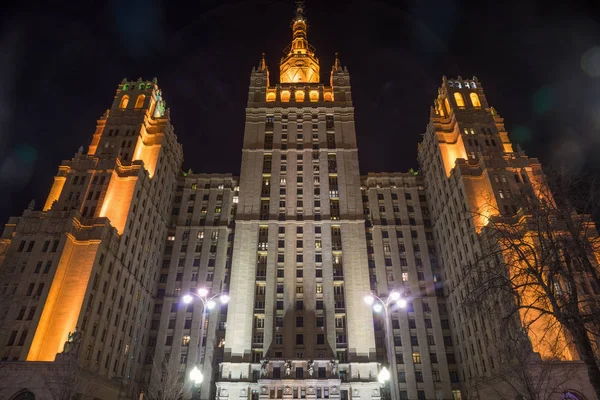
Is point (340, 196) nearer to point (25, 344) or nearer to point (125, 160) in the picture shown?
point (125, 160)

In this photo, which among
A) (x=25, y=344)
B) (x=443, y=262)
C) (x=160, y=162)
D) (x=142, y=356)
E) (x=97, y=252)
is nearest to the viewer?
(x=25, y=344)

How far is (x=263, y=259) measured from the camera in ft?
256

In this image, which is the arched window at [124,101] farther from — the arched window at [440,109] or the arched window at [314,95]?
the arched window at [440,109]

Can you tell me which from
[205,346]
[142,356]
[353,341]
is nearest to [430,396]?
[353,341]

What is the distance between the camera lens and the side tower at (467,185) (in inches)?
2483

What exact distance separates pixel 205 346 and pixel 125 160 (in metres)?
38.7

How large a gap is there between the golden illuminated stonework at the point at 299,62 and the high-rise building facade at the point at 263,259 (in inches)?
831

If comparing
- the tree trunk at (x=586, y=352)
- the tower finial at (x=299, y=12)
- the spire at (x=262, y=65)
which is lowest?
the tree trunk at (x=586, y=352)

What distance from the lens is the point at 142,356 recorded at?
72750 millimetres

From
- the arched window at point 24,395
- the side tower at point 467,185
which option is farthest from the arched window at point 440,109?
the arched window at point 24,395

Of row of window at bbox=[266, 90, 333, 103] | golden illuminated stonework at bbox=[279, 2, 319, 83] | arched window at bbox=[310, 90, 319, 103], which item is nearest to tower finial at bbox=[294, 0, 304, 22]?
golden illuminated stonework at bbox=[279, 2, 319, 83]

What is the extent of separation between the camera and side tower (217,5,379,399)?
64562 millimetres

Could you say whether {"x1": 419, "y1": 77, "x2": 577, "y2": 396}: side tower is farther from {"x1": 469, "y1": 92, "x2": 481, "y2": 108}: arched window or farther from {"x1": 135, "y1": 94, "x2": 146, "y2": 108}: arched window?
{"x1": 135, "y1": 94, "x2": 146, "y2": 108}: arched window

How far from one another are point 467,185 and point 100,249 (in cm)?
6240
